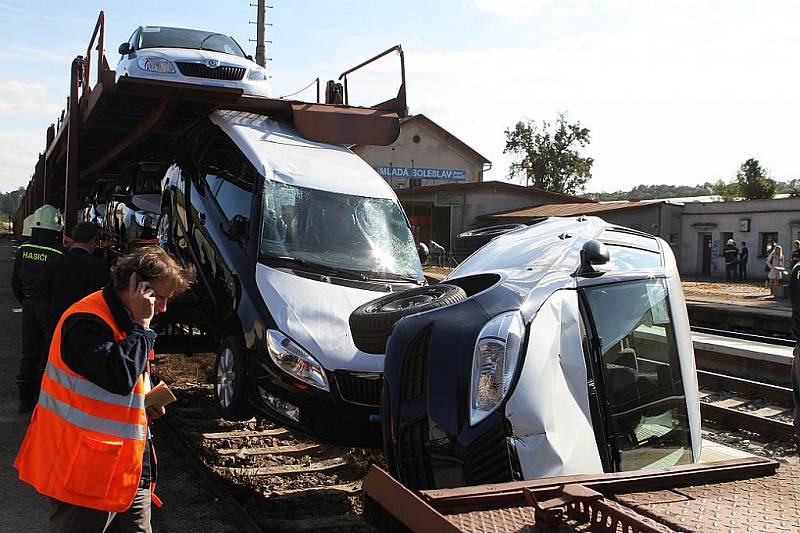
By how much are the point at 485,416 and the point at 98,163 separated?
35.3 feet

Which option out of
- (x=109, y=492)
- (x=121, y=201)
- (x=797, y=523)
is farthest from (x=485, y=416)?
(x=121, y=201)

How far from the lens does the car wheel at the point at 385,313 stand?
4.22 meters

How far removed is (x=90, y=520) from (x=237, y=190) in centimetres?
470

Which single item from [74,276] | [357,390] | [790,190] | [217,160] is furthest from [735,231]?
[790,190]

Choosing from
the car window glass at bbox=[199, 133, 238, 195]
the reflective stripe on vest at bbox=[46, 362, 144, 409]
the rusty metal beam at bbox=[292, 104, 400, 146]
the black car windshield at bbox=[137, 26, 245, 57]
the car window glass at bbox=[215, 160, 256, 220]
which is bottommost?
the reflective stripe on vest at bbox=[46, 362, 144, 409]

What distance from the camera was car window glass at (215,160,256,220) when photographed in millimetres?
7062

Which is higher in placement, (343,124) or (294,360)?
(343,124)

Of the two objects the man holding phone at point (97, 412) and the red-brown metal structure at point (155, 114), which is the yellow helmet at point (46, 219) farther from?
the man holding phone at point (97, 412)

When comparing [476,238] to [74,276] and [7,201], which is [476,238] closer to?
[74,276]

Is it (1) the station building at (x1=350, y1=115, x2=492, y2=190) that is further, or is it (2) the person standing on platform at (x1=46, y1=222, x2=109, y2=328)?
(1) the station building at (x1=350, y1=115, x2=492, y2=190)

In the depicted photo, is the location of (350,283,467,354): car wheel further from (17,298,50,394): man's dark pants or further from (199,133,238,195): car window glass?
(17,298,50,394): man's dark pants

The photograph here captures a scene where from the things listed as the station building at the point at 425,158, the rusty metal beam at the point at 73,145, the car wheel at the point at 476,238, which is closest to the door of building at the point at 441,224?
the station building at the point at 425,158

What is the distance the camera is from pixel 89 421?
113 inches

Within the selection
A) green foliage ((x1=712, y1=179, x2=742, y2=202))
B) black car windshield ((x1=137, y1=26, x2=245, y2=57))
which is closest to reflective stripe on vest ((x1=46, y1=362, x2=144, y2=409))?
black car windshield ((x1=137, y1=26, x2=245, y2=57))
